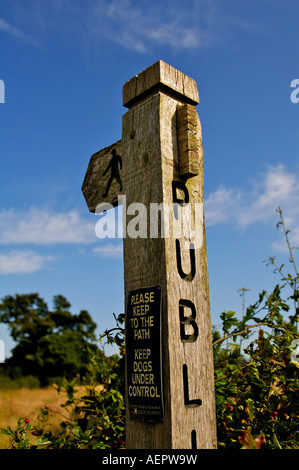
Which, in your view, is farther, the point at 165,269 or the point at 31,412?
the point at 31,412

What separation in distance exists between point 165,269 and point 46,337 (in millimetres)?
27955

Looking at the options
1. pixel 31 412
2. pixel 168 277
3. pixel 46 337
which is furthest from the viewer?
pixel 46 337

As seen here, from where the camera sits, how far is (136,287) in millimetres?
1905

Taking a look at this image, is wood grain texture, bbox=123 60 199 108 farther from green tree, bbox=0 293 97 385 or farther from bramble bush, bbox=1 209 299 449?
green tree, bbox=0 293 97 385

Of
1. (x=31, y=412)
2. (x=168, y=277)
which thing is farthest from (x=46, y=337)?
(x=168, y=277)

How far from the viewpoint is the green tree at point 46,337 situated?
1061 inches

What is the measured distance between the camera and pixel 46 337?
28.0 m

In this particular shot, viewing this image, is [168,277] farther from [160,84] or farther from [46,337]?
[46,337]

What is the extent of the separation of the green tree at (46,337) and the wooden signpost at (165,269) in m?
23.3

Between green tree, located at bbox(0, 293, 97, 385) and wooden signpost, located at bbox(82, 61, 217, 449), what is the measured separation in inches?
918

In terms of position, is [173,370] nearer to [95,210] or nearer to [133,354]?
[133,354]

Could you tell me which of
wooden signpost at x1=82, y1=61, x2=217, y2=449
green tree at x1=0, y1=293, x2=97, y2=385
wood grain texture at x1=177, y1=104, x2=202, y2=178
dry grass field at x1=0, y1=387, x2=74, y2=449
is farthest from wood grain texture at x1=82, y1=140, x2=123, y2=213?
green tree at x1=0, y1=293, x2=97, y2=385

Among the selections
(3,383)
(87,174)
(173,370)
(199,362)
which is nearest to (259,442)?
(199,362)

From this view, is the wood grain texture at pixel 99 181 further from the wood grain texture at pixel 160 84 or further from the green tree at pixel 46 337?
the green tree at pixel 46 337
